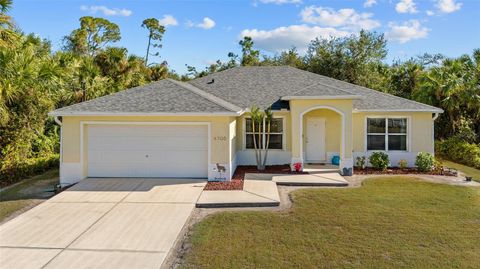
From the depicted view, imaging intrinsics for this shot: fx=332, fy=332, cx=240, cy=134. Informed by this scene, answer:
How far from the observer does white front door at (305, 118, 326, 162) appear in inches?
634

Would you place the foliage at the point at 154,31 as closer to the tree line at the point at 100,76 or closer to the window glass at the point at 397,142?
the tree line at the point at 100,76

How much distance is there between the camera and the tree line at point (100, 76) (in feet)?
43.0

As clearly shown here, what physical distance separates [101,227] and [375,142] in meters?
12.5

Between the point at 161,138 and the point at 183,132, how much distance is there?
882 millimetres

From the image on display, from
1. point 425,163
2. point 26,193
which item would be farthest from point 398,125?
point 26,193

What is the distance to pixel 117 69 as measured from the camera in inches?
837

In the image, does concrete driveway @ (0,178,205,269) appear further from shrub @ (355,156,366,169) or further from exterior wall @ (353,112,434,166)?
exterior wall @ (353,112,434,166)

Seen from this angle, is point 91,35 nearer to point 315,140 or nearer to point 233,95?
point 233,95

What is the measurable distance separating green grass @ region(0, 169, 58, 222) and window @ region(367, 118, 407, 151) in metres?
Result: 13.5

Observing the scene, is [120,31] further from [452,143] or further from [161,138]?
[452,143]

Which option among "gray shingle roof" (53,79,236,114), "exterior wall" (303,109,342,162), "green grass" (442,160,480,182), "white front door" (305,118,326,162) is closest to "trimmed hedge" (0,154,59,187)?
"gray shingle roof" (53,79,236,114)

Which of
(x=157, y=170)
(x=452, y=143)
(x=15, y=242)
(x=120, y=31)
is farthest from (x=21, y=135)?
(x=120, y=31)

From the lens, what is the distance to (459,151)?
18.0 meters

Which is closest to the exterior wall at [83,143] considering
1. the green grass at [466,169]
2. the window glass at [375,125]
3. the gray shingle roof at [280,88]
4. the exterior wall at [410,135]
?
the gray shingle roof at [280,88]
